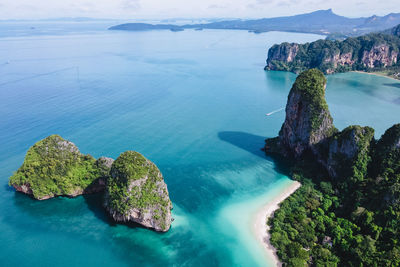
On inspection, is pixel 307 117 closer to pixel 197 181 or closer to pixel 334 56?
pixel 197 181

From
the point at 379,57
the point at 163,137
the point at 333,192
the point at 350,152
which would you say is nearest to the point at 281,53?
the point at 379,57

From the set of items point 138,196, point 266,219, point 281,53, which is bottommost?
point 266,219

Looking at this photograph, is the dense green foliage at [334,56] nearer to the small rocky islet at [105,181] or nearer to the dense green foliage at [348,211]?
the dense green foliage at [348,211]

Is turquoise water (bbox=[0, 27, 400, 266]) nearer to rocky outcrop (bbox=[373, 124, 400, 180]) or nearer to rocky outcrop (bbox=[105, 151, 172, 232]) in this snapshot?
rocky outcrop (bbox=[105, 151, 172, 232])

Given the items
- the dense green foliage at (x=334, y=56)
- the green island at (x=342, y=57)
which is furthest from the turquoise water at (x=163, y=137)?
the green island at (x=342, y=57)

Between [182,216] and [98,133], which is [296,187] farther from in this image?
[98,133]

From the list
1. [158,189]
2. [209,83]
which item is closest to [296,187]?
[158,189]
